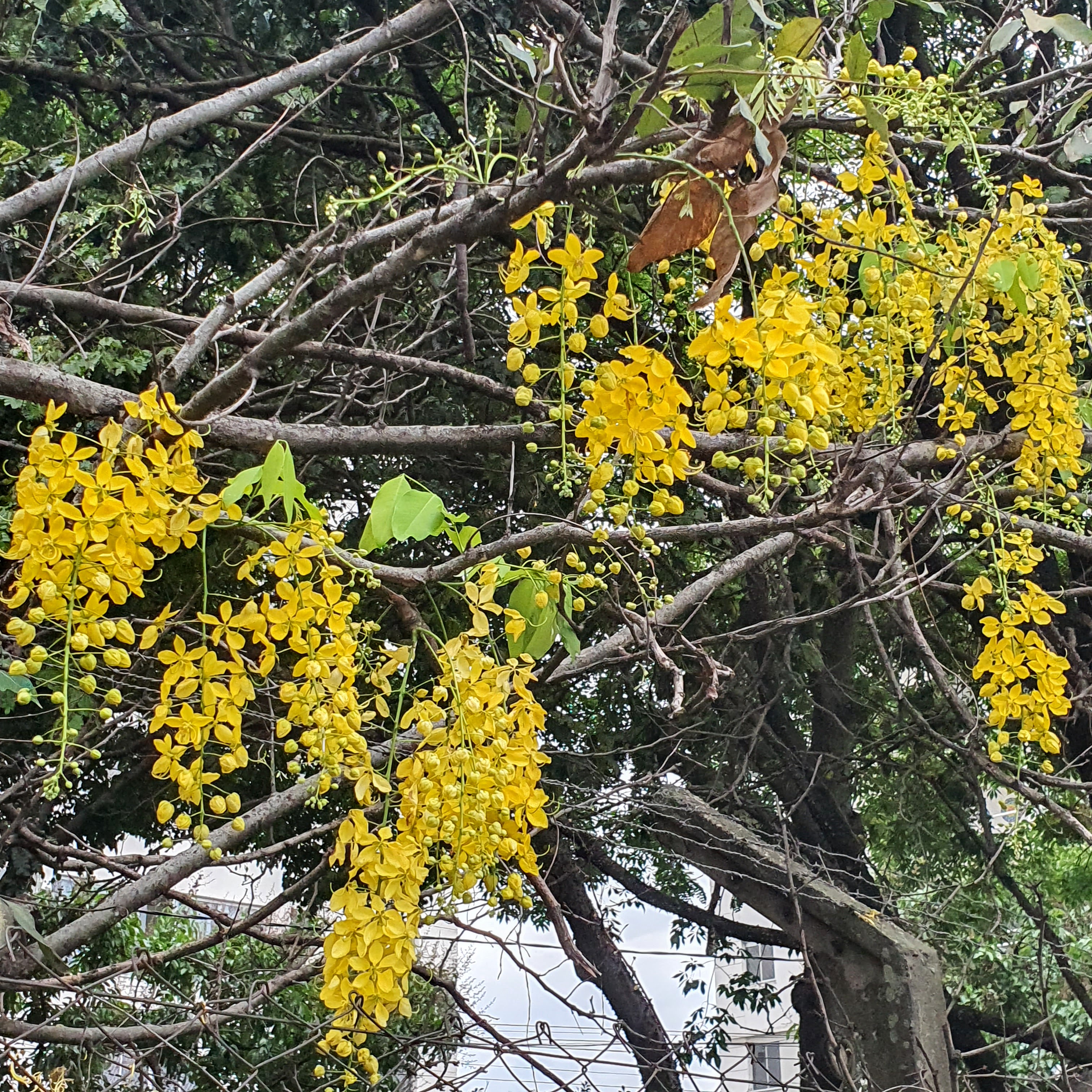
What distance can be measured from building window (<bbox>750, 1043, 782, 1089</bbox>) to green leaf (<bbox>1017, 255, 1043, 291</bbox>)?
5.17ft

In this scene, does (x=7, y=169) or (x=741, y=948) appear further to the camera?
(x=741, y=948)

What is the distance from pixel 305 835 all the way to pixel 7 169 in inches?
64.2

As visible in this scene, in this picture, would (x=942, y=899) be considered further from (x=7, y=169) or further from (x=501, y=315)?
(x=7, y=169)

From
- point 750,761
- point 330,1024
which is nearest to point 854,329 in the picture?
point 330,1024

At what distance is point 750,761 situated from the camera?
3.18m

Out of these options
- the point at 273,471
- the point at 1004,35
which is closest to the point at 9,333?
the point at 273,471

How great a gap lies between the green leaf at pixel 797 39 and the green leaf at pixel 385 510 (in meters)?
0.57

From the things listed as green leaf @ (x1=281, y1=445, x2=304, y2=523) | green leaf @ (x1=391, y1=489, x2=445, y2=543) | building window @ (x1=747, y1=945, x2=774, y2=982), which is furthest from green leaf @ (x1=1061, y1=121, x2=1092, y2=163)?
building window @ (x1=747, y1=945, x2=774, y2=982)

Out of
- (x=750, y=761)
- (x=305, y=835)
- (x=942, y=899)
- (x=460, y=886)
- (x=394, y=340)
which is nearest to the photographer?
(x=460, y=886)

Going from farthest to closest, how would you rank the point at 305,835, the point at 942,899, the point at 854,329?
the point at 942,899 → the point at 854,329 → the point at 305,835

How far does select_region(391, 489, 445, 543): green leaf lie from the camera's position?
1001 millimetres

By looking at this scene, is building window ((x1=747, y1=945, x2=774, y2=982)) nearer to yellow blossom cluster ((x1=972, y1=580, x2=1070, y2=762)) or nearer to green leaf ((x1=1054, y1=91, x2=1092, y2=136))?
yellow blossom cluster ((x1=972, y1=580, x2=1070, y2=762))

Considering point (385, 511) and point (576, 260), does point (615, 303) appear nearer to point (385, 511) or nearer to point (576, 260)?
point (576, 260)

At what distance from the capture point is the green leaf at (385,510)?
1006 mm
